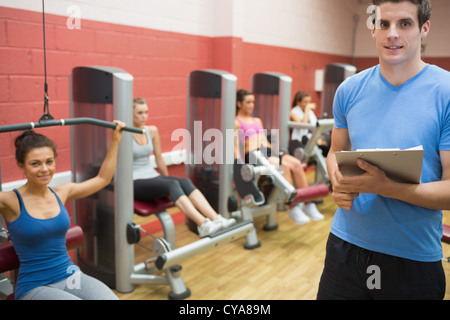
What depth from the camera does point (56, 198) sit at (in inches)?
60.7

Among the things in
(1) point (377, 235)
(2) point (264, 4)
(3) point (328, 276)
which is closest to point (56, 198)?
(3) point (328, 276)

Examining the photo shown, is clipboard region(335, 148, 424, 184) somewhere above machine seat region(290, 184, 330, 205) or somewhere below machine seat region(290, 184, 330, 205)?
above

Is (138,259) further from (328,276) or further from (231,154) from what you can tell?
(328,276)

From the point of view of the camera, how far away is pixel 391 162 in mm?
837

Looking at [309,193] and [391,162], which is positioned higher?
[391,162]

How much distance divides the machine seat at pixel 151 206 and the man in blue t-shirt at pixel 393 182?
138 centimetres

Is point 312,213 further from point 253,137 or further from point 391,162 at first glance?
point 391,162

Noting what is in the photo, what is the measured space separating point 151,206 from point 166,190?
12cm

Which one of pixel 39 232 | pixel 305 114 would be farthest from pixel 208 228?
pixel 305 114

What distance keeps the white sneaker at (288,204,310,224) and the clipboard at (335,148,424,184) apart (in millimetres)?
2194

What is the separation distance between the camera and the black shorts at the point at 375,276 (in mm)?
938

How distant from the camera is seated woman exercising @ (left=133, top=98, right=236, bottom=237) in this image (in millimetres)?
2322
